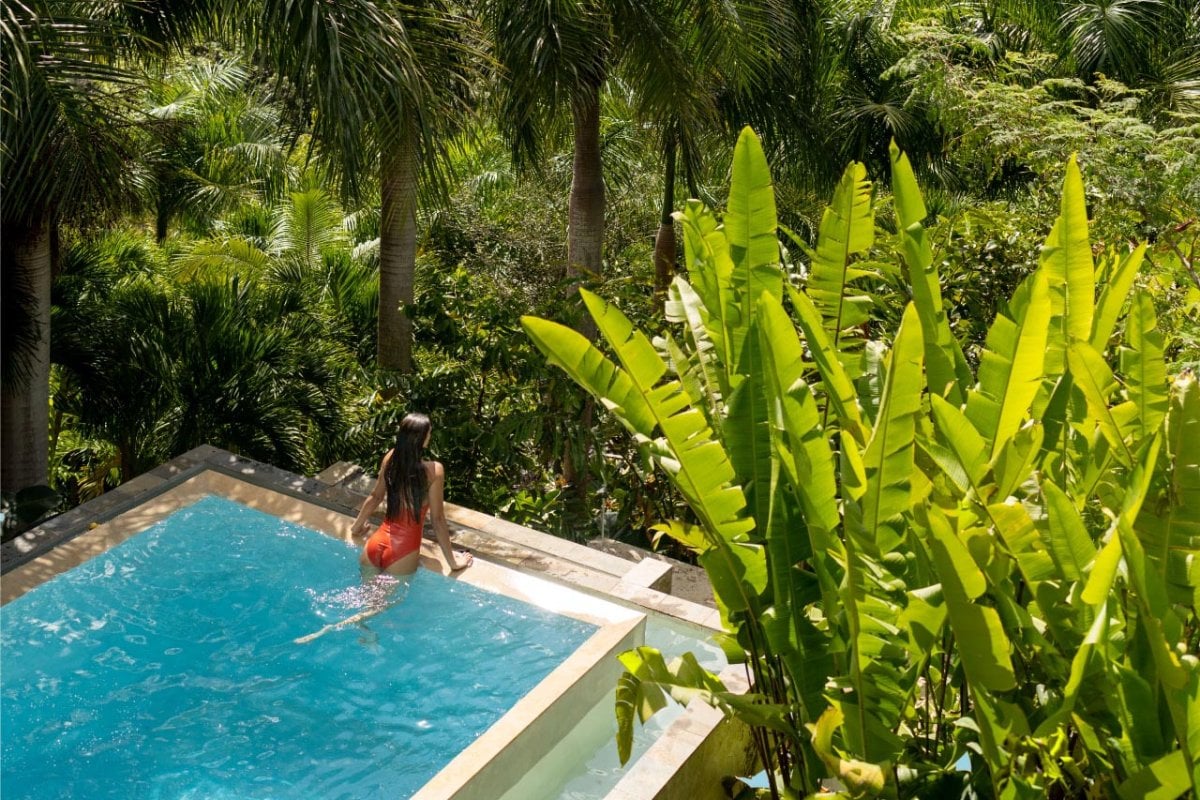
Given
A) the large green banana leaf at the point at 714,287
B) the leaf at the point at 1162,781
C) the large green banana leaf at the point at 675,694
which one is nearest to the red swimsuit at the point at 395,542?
the large green banana leaf at the point at 675,694

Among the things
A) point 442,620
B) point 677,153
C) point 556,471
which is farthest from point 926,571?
point 677,153

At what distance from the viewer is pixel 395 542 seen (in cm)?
709

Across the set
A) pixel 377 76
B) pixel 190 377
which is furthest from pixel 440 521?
pixel 190 377

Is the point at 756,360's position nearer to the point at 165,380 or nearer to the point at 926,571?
the point at 926,571

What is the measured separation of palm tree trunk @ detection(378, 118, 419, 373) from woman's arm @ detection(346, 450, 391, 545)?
263cm

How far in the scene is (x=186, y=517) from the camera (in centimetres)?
788

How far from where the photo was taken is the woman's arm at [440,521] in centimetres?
707

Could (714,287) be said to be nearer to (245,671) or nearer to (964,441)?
(964,441)

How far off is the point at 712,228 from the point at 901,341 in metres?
1.29

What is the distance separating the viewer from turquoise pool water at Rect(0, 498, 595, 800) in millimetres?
5645

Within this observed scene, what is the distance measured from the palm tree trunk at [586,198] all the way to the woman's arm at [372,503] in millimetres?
3970

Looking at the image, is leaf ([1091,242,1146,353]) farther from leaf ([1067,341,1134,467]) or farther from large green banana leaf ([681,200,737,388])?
large green banana leaf ([681,200,737,388])

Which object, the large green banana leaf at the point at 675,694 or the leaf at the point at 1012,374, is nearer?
the leaf at the point at 1012,374

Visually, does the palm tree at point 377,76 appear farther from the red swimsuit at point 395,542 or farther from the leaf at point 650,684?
the leaf at point 650,684
